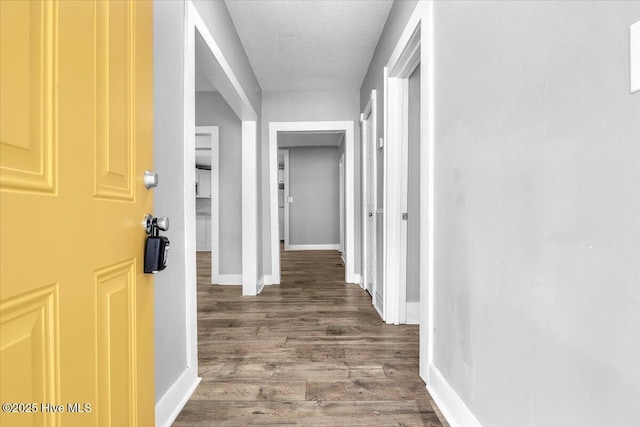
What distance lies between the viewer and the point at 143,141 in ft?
3.20

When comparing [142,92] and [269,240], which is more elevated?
[142,92]

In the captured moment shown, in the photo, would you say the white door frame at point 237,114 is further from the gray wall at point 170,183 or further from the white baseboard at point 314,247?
the white baseboard at point 314,247

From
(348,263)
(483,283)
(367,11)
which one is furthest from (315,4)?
(348,263)

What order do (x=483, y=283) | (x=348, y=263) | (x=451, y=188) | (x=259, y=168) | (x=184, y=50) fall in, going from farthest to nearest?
(x=348, y=263) < (x=259, y=168) < (x=184, y=50) < (x=451, y=188) < (x=483, y=283)

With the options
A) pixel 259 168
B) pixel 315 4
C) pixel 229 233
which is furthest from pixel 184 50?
pixel 229 233

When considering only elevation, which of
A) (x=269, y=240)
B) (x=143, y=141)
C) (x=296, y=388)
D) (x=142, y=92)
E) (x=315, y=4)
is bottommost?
(x=296, y=388)

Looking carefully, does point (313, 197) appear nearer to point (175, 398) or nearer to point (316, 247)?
point (316, 247)

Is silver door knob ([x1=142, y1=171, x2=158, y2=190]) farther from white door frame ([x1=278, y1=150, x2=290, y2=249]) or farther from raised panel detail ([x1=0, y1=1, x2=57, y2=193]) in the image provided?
white door frame ([x1=278, y1=150, x2=290, y2=249])

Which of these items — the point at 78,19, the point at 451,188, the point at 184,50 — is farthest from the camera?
the point at 184,50

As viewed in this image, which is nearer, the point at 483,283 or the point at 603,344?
the point at 603,344

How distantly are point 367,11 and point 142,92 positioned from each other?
2157 millimetres

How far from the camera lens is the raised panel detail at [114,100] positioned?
0.77 m

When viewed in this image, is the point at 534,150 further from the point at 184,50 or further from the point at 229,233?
the point at 229,233

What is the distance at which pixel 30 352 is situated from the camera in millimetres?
570
